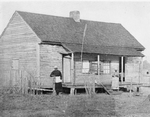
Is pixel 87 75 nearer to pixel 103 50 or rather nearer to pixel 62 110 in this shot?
pixel 103 50

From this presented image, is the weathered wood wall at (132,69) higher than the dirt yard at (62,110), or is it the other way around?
the weathered wood wall at (132,69)

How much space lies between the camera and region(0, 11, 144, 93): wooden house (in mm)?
23125

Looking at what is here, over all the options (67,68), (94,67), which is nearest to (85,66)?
(94,67)

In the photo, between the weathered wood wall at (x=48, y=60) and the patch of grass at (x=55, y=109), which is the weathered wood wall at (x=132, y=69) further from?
the patch of grass at (x=55, y=109)

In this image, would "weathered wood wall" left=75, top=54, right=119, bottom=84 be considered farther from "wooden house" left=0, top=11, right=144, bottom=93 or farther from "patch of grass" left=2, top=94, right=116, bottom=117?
"patch of grass" left=2, top=94, right=116, bottom=117

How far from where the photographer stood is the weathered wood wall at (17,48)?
2370 centimetres

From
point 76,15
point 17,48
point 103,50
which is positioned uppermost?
point 76,15

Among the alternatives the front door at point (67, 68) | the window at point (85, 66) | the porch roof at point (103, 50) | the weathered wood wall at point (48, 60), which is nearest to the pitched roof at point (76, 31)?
the porch roof at point (103, 50)

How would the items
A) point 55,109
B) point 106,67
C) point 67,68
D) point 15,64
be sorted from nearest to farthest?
point 55,109, point 67,68, point 15,64, point 106,67

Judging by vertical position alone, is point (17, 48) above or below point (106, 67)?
above

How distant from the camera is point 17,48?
82.8 feet

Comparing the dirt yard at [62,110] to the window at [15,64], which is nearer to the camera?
the dirt yard at [62,110]

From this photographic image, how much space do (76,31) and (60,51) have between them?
10.9 feet

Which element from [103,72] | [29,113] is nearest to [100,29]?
[103,72]
